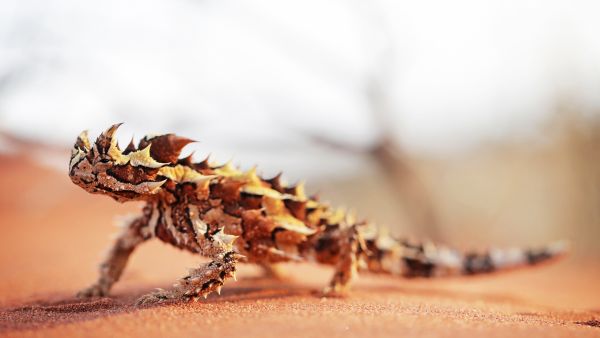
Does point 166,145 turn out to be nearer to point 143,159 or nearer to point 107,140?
point 143,159

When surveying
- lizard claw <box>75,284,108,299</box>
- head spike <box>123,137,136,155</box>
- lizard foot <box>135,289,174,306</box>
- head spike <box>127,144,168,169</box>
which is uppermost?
head spike <box>123,137,136,155</box>

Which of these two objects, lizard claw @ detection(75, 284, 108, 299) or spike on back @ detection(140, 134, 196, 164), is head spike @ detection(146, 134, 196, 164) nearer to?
spike on back @ detection(140, 134, 196, 164)

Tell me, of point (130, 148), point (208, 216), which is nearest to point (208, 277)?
point (208, 216)

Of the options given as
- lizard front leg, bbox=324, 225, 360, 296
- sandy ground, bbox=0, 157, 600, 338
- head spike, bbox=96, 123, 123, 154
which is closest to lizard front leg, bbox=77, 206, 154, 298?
sandy ground, bbox=0, 157, 600, 338

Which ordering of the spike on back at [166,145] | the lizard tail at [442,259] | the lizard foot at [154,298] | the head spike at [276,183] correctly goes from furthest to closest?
1. the lizard tail at [442,259]
2. the head spike at [276,183]
3. the spike on back at [166,145]
4. the lizard foot at [154,298]

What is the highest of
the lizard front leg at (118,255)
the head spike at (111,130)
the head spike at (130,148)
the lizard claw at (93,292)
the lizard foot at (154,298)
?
the head spike at (111,130)

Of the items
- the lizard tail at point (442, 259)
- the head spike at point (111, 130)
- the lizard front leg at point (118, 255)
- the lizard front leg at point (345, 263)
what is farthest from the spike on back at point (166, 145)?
the lizard tail at point (442, 259)

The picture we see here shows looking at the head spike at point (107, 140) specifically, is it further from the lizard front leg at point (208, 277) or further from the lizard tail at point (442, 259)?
the lizard tail at point (442, 259)

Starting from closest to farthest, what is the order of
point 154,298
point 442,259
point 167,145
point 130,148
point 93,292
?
point 154,298
point 130,148
point 167,145
point 93,292
point 442,259
